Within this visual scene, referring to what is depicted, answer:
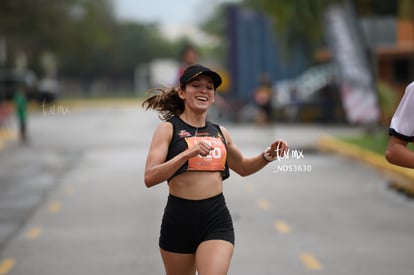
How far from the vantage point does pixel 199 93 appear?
5461 millimetres

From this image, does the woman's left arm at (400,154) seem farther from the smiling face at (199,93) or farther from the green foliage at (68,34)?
the green foliage at (68,34)

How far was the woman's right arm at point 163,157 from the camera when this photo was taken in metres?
4.99

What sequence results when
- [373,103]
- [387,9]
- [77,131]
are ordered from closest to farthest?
[373,103] → [387,9] → [77,131]

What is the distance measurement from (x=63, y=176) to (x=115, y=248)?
8.50 metres

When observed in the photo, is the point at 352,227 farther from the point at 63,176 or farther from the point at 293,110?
the point at 293,110

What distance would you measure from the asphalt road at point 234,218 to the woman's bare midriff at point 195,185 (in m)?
0.39

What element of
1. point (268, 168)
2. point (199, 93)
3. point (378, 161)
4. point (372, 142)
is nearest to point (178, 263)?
point (199, 93)

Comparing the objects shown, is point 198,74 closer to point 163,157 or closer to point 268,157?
point 163,157

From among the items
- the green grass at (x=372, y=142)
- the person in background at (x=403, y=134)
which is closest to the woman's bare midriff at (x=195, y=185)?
the person in background at (x=403, y=134)

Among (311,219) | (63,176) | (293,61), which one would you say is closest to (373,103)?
(63,176)

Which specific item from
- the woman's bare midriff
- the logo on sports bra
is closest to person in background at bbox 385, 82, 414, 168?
the woman's bare midriff

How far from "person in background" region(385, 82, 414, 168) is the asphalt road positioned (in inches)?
19.1

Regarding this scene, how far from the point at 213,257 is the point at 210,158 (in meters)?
0.57

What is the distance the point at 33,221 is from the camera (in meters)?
12.4
